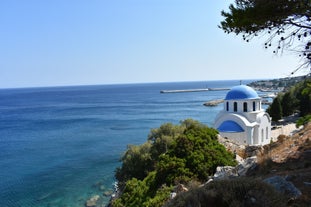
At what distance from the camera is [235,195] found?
508 cm

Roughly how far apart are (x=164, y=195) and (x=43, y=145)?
32.5 m

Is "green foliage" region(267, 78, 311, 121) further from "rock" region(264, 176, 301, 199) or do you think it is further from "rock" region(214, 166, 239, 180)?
"rock" region(264, 176, 301, 199)

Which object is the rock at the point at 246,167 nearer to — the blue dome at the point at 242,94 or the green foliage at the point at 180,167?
the green foliage at the point at 180,167

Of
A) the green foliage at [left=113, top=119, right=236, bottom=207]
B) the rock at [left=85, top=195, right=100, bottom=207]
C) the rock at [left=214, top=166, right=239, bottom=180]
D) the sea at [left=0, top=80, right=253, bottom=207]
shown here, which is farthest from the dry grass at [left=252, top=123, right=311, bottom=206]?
the sea at [left=0, top=80, right=253, bottom=207]

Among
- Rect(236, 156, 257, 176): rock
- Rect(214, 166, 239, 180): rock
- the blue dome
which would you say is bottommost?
Rect(214, 166, 239, 180): rock

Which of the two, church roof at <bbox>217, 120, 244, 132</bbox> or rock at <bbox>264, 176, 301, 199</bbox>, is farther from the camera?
church roof at <bbox>217, 120, 244, 132</bbox>

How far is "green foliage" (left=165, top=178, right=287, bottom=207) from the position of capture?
484 centimetres

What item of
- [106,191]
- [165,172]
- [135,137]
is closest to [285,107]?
[135,137]

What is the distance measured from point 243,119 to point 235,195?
21378 millimetres

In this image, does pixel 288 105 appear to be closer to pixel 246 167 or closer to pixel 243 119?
pixel 243 119

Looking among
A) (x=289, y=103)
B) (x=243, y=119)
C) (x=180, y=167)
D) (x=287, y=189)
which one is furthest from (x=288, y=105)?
(x=287, y=189)

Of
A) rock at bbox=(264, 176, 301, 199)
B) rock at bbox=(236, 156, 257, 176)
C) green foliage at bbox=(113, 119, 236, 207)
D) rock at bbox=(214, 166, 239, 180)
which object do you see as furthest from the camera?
green foliage at bbox=(113, 119, 236, 207)

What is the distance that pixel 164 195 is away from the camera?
1227 cm

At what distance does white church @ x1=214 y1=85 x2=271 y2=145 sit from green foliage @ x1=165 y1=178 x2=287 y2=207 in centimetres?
2046
